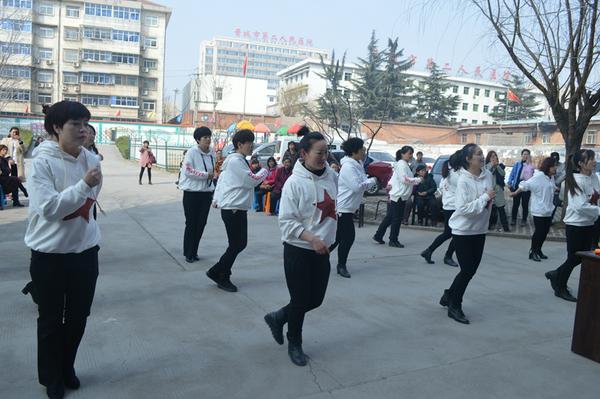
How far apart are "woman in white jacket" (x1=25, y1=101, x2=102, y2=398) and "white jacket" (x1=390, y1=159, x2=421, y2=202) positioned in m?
5.92

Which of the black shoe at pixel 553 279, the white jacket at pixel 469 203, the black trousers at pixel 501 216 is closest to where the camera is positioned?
the white jacket at pixel 469 203

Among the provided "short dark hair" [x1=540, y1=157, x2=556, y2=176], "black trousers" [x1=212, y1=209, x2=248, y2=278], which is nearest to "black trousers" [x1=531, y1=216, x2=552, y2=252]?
"short dark hair" [x1=540, y1=157, x2=556, y2=176]

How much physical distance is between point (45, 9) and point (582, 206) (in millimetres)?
59991

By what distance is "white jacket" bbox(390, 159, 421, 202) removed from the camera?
822 cm

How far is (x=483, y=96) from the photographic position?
73250mm

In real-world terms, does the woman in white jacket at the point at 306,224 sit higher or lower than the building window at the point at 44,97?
lower

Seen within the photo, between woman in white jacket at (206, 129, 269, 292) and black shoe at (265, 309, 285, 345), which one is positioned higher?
woman in white jacket at (206, 129, 269, 292)

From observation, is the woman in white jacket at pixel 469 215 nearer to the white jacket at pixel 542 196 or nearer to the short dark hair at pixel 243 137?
the short dark hair at pixel 243 137

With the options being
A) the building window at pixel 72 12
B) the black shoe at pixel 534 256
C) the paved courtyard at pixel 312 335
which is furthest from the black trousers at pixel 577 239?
the building window at pixel 72 12

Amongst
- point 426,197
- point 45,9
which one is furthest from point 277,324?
point 45,9

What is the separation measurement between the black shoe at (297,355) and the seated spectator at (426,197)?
24.6ft

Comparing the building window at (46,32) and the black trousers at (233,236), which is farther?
the building window at (46,32)

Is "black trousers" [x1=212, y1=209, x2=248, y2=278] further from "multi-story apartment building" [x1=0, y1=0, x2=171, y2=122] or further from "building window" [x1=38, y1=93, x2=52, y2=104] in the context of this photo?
"building window" [x1=38, y1=93, x2=52, y2=104]

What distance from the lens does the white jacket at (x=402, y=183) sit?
8.22 metres
